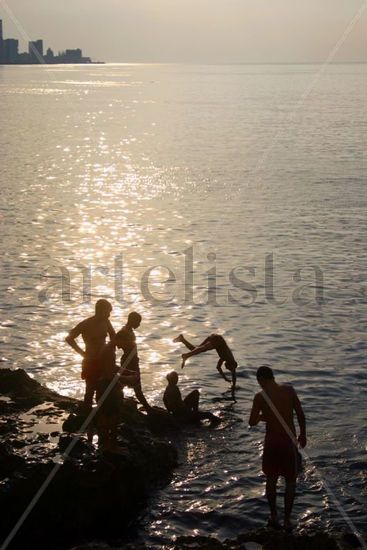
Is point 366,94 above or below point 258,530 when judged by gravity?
above

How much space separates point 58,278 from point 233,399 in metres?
13.5

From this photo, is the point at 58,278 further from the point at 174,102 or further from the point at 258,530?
the point at 174,102

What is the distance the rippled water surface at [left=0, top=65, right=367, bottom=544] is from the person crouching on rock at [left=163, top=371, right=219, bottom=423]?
1.97 ft

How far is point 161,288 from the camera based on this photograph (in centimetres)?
2942

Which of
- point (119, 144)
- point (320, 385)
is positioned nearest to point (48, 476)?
point (320, 385)

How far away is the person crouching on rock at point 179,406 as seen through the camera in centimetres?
1636

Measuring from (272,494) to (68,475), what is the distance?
2900mm

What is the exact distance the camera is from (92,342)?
14469 millimetres

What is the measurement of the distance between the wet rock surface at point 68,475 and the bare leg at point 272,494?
82.4 inches

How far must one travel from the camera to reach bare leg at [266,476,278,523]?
12.2 meters

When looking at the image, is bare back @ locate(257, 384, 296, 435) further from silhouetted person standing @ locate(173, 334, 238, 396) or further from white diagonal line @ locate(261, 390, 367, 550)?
silhouetted person standing @ locate(173, 334, 238, 396)

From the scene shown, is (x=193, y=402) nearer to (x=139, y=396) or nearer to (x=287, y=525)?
(x=139, y=396)

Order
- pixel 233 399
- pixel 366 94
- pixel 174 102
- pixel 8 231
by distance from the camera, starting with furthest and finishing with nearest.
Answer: pixel 366 94 → pixel 174 102 → pixel 8 231 → pixel 233 399

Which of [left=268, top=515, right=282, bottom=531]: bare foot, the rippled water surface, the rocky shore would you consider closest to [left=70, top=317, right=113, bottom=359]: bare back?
the rocky shore
